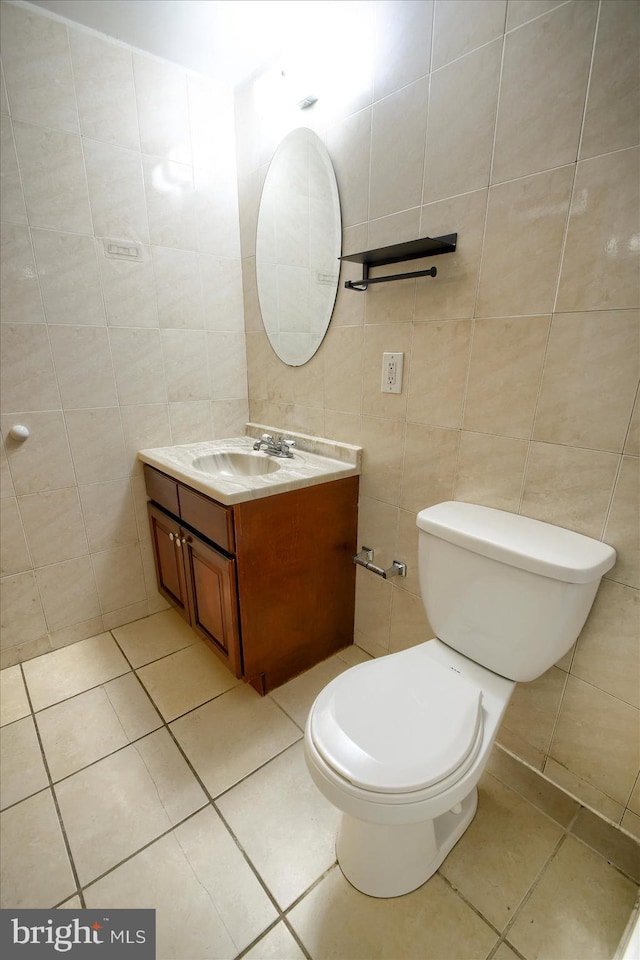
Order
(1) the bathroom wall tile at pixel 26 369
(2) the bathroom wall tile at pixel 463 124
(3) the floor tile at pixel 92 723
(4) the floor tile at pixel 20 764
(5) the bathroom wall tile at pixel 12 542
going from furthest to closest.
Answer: (5) the bathroom wall tile at pixel 12 542 < (1) the bathroom wall tile at pixel 26 369 < (3) the floor tile at pixel 92 723 < (4) the floor tile at pixel 20 764 < (2) the bathroom wall tile at pixel 463 124

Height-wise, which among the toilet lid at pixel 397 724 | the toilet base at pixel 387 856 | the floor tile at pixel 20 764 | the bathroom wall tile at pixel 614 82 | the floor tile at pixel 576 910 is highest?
the bathroom wall tile at pixel 614 82

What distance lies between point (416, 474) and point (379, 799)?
874 mm

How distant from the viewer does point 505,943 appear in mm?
893

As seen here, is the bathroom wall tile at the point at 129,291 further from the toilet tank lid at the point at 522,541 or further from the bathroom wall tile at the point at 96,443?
the toilet tank lid at the point at 522,541

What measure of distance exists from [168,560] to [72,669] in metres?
0.55

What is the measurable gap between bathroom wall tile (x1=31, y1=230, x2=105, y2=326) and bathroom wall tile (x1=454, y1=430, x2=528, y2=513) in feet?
4.74

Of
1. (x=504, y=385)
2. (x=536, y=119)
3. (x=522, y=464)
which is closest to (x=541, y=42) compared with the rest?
(x=536, y=119)

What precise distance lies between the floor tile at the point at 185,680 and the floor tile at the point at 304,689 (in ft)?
0.65

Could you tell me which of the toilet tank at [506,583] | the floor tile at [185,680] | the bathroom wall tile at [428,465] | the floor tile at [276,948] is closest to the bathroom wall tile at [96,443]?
the floor tile at [185,680]

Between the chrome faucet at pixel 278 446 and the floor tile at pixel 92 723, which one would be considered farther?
the chrome faucet at pixel 278 446

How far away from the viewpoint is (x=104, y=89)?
1.41 m

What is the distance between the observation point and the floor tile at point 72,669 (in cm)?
153

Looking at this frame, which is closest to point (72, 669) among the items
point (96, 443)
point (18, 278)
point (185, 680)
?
point (185, 680)

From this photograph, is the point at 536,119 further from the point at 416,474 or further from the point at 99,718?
the point at 99,718
